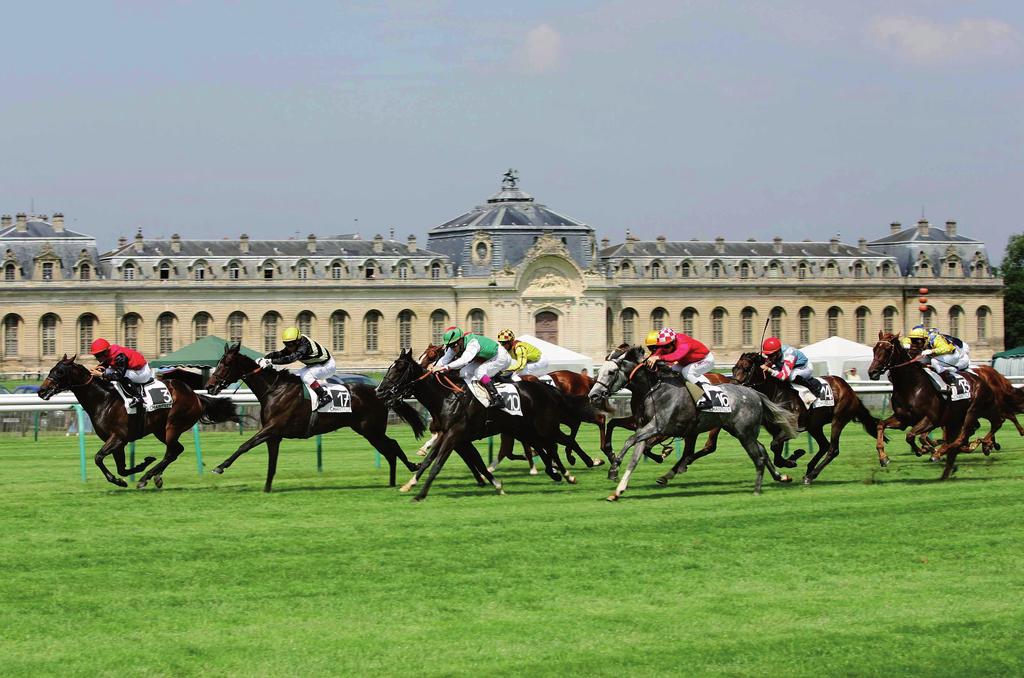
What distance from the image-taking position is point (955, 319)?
101m

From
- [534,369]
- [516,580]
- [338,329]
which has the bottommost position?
[516,580]

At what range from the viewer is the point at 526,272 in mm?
91375

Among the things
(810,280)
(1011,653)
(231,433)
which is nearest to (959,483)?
(1011,653)

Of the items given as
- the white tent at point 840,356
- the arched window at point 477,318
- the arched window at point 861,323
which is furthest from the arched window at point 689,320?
the white tent at point 840,356

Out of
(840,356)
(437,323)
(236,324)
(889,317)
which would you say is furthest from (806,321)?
(840,356)

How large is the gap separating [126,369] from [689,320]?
7935 cm

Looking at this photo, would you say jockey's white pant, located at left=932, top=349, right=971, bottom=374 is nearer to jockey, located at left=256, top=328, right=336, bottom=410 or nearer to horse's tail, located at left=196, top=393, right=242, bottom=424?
jockey, located at left=256, top=328, right=336, bottom=410

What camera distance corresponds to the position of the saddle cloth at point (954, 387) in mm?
20484

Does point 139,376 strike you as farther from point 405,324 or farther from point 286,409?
point 405,324

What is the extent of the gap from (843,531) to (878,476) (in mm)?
5598

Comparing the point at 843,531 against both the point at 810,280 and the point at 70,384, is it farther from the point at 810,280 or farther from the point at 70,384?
the point at 810,280

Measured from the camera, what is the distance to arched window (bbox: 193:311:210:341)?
8844cm

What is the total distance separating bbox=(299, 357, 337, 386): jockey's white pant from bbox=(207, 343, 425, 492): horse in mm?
97

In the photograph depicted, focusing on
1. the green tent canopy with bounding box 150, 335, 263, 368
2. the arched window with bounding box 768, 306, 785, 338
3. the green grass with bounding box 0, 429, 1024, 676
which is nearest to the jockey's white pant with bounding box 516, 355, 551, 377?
the green grass with bounding box 0, 429, 1024, 676
